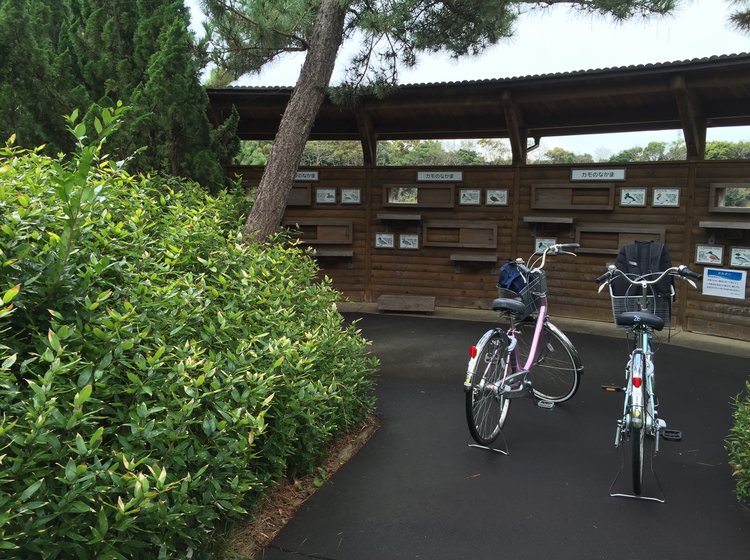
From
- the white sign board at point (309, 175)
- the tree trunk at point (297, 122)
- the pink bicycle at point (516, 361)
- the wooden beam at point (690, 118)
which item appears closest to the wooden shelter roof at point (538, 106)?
the wooden beam at point (690, 118)

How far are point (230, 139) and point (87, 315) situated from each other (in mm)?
6814

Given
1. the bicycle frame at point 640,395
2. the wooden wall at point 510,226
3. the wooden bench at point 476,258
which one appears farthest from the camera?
the wooden bench at point 476,258

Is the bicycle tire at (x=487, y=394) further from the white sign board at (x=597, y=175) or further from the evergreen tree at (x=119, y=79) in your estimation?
the white sign board at (x=597, y=175)

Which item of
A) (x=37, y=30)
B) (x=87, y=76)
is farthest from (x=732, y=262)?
(x=37, y=30)

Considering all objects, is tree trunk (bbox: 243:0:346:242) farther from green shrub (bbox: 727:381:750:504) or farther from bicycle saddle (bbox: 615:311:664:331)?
green shrub (bbox: 727:381:750:504)

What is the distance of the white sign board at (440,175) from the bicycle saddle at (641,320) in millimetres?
6047

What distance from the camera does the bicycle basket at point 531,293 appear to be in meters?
4.50

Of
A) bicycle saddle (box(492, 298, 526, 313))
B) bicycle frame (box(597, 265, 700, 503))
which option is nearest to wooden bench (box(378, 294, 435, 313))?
bicycle saddle (box(492, 298, 526, 313))

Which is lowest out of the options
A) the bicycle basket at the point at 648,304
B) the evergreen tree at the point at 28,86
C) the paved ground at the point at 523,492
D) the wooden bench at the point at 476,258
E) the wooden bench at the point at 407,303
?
the paved ground at the point at 523,492

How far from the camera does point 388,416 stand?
4.79 metres

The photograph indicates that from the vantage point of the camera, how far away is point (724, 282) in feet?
25.0

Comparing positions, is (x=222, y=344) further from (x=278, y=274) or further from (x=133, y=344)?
(x=278, y=274)

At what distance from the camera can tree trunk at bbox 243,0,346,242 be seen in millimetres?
6082

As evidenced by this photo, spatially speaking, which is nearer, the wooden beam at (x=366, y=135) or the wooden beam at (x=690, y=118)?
the wooden beam at (x=690, y=118)
